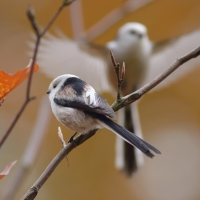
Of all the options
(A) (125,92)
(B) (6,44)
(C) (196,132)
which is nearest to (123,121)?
(A) (125,92)

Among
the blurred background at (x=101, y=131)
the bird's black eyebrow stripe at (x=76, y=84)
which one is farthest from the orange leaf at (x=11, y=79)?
the blurred background at (x=101, y=131)

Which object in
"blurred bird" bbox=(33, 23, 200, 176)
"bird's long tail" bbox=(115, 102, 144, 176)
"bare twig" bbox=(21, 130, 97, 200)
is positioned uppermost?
"blurred bird" bbox=(33, 23, 200, 176)

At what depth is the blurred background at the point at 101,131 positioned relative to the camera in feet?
14.3

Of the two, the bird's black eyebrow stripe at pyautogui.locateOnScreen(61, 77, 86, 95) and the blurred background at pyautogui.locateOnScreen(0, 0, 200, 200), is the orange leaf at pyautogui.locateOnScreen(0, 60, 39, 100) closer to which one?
the bird's black eyebrow stripe at pyautogui.locateOnScreen(61, 77, 86, 95)

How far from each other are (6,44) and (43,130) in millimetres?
3343

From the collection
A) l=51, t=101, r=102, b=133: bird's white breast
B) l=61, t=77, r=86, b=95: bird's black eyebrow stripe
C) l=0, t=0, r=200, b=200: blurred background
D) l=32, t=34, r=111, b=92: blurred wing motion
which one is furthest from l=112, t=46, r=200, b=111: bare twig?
l=0, t=0, r=200, b=200: blurred background

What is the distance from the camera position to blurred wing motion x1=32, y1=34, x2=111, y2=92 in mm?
3094

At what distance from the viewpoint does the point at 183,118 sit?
532 cm

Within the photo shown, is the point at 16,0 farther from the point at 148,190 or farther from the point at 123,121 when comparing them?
the point at 148,190

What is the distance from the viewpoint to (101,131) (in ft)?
15.5

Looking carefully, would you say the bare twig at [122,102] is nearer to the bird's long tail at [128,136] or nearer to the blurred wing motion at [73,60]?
the bird's long tail at [128,136]

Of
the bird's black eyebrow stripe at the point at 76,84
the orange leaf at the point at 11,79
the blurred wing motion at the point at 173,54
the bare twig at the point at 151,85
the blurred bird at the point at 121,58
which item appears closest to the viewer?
the orange leaf at the point at 11,79

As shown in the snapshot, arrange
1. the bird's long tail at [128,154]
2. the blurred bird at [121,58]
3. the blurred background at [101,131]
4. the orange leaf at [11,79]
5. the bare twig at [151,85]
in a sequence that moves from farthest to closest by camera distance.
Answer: the blurred background at [101,131], the blurred bird at [121,58], the bird's long tail at [128,154], the bare twig at [151,85], the orange leaf at [11,79]

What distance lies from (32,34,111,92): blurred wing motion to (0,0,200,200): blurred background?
910 mm
